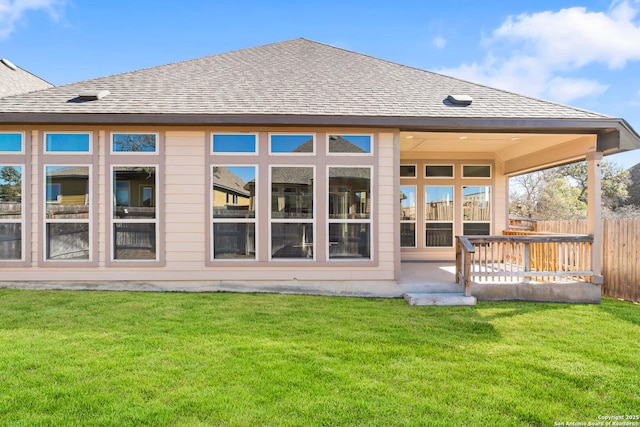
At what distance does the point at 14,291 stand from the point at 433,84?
330 inches

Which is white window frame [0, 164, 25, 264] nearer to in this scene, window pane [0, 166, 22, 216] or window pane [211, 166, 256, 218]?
window pane [0, 166, 22, 216]

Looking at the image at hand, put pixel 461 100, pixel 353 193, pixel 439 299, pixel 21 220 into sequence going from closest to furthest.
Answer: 1. pixel 439 299
2. pixel 21 220
3. pixel 353 193
4. pixel 461 100

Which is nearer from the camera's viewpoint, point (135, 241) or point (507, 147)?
point (135, 241)

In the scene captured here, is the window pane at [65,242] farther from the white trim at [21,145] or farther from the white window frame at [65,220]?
the white trim at [21,145]

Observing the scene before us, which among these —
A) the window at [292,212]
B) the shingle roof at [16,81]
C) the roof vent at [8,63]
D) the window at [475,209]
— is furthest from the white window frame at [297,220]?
the roof vent at [8,63]

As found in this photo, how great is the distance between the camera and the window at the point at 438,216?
9.15 metres

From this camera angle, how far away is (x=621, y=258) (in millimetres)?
6348

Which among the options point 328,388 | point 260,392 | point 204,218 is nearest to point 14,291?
point 204,218

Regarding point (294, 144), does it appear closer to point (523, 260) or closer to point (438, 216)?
point (523, 260)

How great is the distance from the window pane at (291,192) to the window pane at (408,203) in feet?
12.4

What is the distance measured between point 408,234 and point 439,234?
0.79 meters

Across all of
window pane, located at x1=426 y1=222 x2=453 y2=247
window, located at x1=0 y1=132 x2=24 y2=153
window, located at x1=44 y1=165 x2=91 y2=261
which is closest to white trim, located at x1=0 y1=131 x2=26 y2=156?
window, located at x1=0 y1=132 x2=24 y2=153

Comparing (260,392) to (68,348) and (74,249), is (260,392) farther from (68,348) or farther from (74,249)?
(74,249)

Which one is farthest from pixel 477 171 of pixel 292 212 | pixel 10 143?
pixel 10 143
